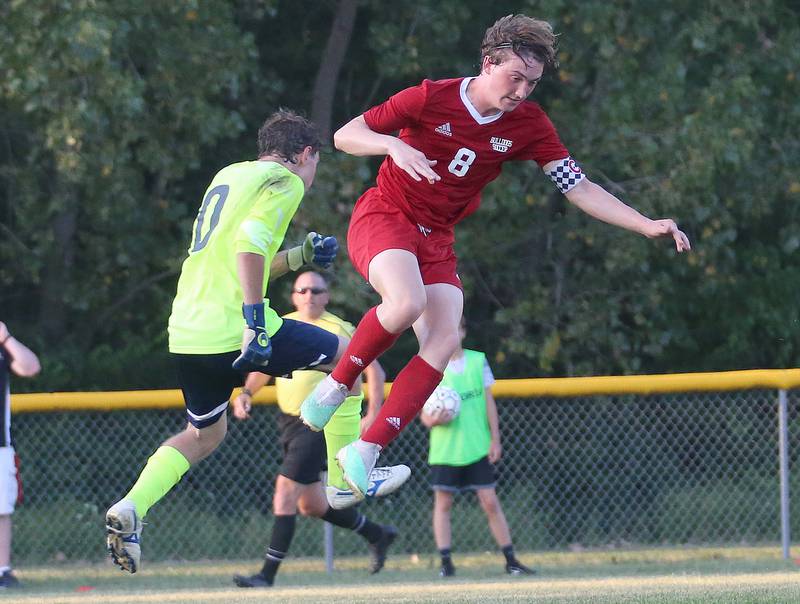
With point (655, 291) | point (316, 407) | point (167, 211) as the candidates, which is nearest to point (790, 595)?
point (316, 407)

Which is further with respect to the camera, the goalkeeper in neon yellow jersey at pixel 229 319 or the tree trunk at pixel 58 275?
the tree trunk at pixel 58 275

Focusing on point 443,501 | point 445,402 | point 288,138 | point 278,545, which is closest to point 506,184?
point 445,402

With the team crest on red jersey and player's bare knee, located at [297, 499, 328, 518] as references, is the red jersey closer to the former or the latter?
the team crest on red jersey

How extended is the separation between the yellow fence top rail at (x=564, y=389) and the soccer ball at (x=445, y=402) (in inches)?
24.4

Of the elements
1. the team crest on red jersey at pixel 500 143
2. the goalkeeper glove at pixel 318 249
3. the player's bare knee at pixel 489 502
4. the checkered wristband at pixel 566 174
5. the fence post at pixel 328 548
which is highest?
the team crest on red jersey at pixel 500 143

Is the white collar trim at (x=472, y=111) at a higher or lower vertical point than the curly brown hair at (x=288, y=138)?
higher

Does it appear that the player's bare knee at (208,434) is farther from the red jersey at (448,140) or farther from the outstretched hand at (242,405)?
the outstretched hand at (242,405)

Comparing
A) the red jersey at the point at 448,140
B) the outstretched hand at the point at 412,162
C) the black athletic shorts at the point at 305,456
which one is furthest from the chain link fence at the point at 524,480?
the outstretched hand at the point at 412,162

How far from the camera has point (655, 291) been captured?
43.3 ft

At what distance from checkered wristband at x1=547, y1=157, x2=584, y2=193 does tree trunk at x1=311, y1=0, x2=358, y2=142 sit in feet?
24.4

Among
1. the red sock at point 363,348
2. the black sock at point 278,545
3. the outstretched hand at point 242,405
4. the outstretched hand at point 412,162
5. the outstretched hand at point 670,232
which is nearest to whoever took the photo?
the outstretched hand at point 412,162

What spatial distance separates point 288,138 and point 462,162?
0.87m

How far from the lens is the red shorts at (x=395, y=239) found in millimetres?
6031

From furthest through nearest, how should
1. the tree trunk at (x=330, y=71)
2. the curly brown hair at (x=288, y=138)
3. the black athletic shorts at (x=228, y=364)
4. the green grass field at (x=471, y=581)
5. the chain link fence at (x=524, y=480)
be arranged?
1. the tree trunk at (x=330, y=71)
2. the chain link fence at (x=524, y=480)
3. the green grass field at (x=471, y=581)
4. the curly brown hair at (x=288, y=138)
5. the black athletic shorts at (x=228, y=364)
